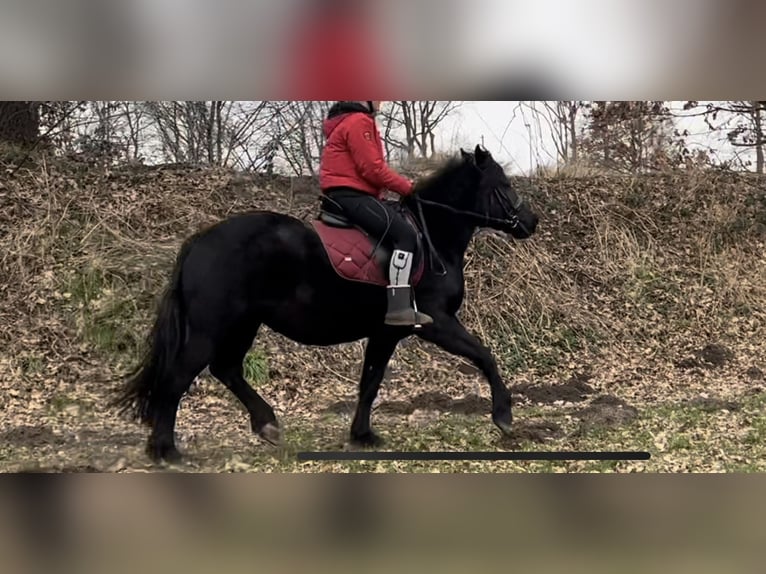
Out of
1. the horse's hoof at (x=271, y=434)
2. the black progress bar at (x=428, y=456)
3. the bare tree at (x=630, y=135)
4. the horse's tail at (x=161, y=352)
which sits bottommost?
the black progress bar at (x=428, y=456)

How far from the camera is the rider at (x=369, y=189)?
4.19m

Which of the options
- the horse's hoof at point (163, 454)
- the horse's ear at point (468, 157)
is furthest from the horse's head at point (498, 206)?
the horse's hoof at point (163, 454)

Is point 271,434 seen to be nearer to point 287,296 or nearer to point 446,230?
point 287,296

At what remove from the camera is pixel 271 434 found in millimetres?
4695

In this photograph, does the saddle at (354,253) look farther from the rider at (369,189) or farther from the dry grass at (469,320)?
the dry grass at (469,320)

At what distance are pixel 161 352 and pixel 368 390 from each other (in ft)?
4.24

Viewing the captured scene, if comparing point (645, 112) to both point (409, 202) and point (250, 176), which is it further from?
point (250, 176)

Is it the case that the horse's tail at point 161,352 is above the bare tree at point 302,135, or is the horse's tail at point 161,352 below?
below

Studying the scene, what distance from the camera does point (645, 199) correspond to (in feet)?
19.5

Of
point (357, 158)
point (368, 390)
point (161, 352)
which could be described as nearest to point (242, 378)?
point (161, 352)

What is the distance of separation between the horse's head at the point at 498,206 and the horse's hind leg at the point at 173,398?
1.79 m
